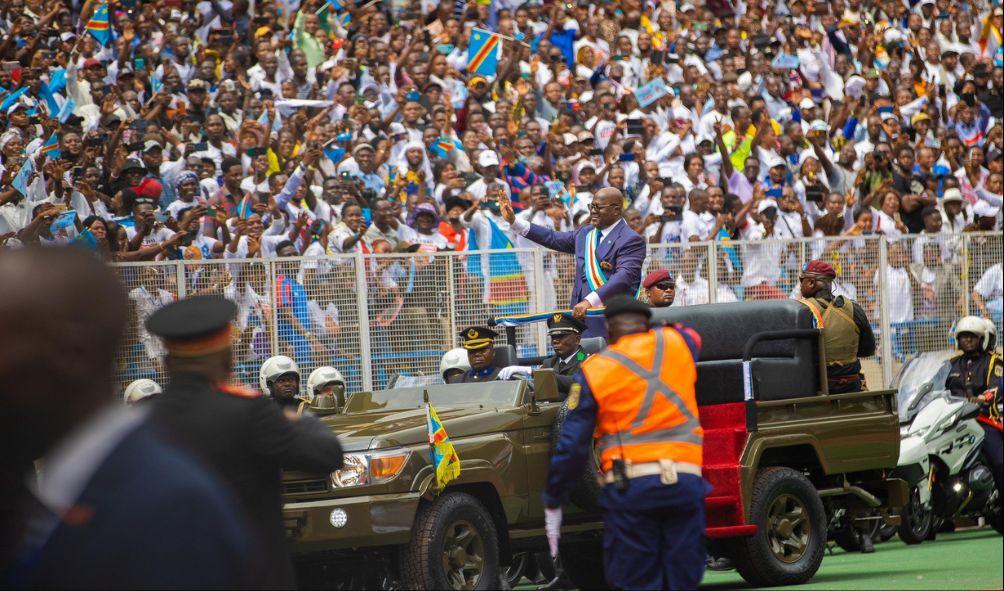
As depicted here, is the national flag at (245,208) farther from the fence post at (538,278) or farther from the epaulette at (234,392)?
the epaulette at (234,392)

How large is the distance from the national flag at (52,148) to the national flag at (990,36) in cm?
1778

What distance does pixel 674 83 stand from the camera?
23.8m

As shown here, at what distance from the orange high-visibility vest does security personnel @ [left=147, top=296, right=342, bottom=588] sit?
3129 mm

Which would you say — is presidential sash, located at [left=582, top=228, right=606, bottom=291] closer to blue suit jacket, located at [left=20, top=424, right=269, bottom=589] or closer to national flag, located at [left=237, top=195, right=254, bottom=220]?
national flag, located at [left=237, top=195, right=254, bottom=220]

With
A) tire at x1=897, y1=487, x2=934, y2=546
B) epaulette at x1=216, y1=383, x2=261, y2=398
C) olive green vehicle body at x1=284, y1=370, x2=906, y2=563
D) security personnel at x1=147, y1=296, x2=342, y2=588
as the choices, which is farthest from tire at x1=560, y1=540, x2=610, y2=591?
security personnel at x1=147, y1=296, x2=342, y2=588

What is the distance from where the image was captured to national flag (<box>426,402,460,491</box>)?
10250 mm

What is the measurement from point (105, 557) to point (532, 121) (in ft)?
61.0

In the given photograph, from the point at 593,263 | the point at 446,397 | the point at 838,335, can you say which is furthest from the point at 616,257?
the point at 838,335

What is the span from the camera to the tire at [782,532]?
1159cm

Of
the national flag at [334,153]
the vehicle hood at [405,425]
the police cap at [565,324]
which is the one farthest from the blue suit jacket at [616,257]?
the national flag at [334,153]

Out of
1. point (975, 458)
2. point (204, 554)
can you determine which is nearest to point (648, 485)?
point (204, 554)

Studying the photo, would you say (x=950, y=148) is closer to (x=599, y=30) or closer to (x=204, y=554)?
(x=599, y=30)

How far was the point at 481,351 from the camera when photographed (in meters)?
12.7

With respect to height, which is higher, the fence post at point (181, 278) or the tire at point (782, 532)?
the fence post at point (181, 278)
